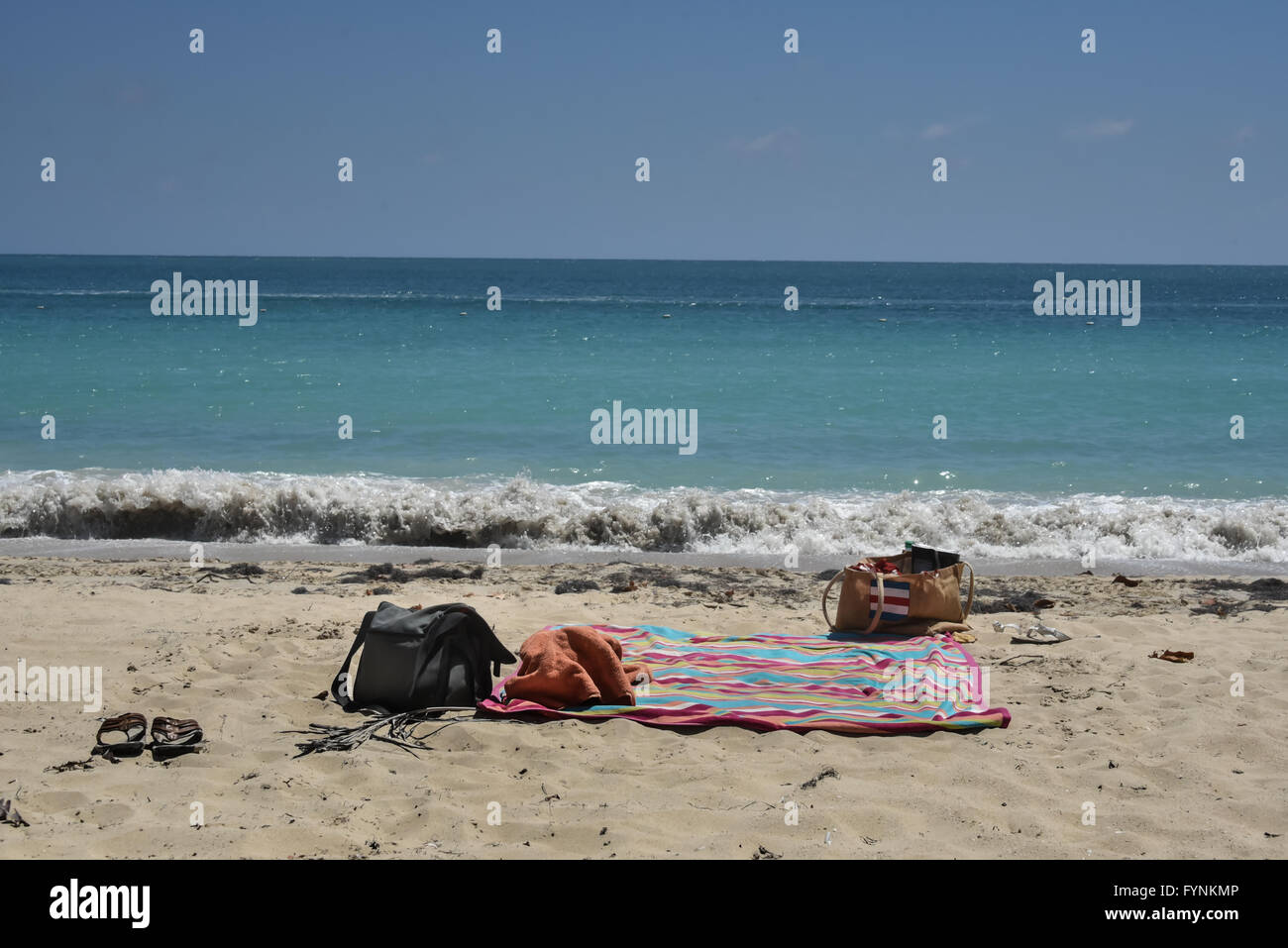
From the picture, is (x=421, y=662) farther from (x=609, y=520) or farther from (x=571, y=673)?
(x=609, y=520)

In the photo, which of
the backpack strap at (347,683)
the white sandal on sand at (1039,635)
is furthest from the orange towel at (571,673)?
the white sandal on sand at (1039,635)

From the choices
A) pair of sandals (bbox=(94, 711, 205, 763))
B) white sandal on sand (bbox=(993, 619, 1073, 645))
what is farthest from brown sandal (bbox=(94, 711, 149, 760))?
white sandal on sand (bbox=(993, 619, 1073, 645))

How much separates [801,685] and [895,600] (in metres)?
1.43

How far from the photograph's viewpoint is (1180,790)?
170 inches

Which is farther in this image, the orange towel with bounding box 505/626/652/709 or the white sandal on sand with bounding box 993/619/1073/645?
the white sandal on sand with bounding box 993/619/1073/645

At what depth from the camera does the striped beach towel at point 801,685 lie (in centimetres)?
515

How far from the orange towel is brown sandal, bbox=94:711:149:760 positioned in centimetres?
176

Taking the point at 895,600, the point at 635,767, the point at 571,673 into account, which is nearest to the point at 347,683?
the point at 571,673

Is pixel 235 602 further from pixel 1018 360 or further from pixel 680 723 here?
pixel 1018 360

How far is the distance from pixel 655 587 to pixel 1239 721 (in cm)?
418

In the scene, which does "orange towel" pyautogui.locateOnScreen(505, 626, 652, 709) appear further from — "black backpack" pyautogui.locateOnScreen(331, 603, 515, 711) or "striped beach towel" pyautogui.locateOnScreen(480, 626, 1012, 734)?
"black backpack" pyautogui.locateOnScreen(331, 603, 515, 711)

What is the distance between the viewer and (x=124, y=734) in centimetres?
491

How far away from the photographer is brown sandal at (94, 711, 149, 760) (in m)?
4.63
